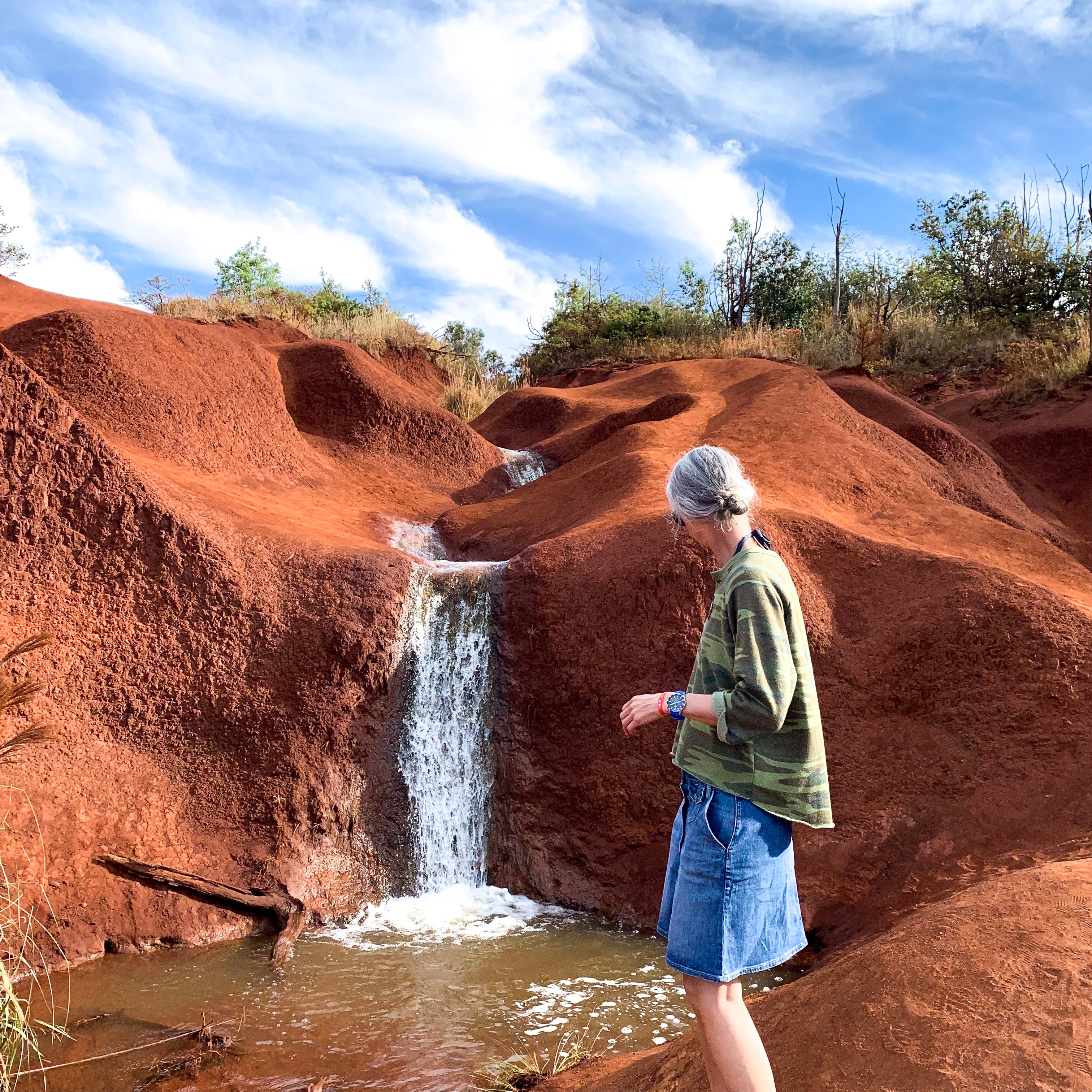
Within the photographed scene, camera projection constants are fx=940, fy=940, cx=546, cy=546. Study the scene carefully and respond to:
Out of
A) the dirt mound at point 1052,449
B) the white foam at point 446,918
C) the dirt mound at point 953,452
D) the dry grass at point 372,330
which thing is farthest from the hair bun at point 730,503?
the dry grass at point 372,330

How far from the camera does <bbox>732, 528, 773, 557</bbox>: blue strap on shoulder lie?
2381mm

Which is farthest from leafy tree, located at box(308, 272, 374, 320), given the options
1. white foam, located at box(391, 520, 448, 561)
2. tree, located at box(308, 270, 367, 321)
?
white foam, located at box(391, 520, 448, 561)

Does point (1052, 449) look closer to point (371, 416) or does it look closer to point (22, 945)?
point (371, 416)

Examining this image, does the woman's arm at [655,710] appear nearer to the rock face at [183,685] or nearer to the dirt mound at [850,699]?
the dirt mound at [850,699]

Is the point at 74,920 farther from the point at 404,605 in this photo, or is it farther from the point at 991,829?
the point at 991,829

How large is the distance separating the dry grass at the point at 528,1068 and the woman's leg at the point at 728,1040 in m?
1.80

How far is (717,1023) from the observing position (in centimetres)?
214

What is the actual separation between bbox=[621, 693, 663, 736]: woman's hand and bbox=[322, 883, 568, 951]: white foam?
3.59 metres

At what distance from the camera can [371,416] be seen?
12102 millimetres

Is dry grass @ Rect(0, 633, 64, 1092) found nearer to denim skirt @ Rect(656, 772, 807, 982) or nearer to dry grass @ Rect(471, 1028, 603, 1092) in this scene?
dry grass @ Rect(471, 1028, 603, 1092)

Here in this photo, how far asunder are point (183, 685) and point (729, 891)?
483 centimetres

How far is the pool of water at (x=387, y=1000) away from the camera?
13.1ft

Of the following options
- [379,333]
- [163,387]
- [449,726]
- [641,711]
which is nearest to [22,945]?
[641,711]

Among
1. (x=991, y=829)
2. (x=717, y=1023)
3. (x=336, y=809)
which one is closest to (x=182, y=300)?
(x=336, y=809)
